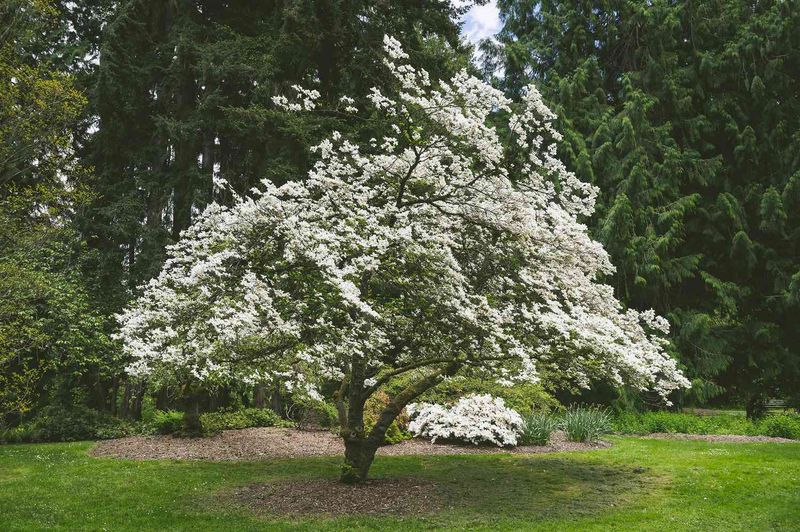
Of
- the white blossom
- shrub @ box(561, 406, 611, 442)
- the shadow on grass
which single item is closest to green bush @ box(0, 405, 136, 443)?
the shadow on grass

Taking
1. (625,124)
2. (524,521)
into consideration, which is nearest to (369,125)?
(524,521)

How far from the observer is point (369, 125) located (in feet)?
42.1

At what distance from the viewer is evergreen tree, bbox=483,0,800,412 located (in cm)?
1911

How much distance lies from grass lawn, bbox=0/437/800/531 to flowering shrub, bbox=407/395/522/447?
1096 mm

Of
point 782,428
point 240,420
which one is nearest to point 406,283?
point 240,420

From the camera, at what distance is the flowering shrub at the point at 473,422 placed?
12.6 m

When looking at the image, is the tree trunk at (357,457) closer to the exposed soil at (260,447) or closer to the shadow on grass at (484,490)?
the shadow on grass at (484,490)

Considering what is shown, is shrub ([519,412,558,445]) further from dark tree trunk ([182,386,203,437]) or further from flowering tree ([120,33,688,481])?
dark tree trunk ([182,386,203,437])

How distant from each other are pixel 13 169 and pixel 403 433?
929 cm

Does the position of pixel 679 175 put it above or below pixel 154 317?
above

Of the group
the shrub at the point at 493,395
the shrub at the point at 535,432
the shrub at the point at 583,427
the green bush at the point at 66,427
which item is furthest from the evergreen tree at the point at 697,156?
the green bush at the point at 66,427

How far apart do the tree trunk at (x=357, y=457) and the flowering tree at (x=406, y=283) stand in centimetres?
2

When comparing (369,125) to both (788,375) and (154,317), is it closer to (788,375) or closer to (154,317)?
(154,317)

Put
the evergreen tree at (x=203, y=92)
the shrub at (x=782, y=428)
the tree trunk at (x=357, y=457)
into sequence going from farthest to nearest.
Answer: the evergreen tree at (x=203, y=92) → the shrub at (x=782, y=428) → the tree trunk at (x=357, y=457)
